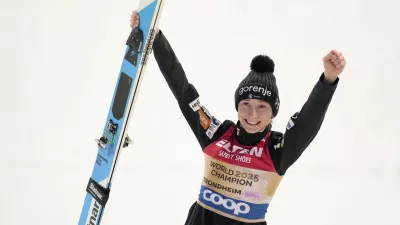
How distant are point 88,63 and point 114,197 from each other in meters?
1.20

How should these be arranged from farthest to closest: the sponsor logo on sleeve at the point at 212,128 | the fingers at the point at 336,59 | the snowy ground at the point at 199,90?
the snowy ground at the point at 199,90 < the sponsor logo on sleeve at the point at 212,128 < the fingers at the point at 336,59

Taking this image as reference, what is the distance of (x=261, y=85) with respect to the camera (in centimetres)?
217

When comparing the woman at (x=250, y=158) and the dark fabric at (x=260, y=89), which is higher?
the dark fabric at (x=260, y=89)

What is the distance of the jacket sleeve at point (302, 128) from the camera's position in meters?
1.94

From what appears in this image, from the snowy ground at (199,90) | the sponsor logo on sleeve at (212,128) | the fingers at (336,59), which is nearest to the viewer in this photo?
the fingers at (336,59)

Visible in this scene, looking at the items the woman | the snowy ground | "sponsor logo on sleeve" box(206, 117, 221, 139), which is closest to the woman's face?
the woman

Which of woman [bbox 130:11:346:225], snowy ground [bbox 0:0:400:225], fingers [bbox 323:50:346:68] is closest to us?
fingers [bbox 323:50:346:68]

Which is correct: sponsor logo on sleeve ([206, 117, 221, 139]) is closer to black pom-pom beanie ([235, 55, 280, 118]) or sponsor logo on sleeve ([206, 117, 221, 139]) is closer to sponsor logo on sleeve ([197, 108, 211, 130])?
sponsor logo on sleeve ([197, 108, 211, 130])

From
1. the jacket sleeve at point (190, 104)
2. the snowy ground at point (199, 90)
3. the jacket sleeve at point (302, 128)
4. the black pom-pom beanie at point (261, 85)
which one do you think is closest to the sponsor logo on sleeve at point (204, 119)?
the jacket sleeve at point (190, 104)

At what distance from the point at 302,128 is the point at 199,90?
8.01 feet

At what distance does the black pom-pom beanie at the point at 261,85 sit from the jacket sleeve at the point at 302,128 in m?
0.12

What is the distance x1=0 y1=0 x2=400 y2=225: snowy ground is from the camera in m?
3.98

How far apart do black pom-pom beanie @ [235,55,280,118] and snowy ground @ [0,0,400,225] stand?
65.4 inches

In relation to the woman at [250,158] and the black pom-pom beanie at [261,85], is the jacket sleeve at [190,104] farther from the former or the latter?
the black pom-pom beanie at [261,85]
